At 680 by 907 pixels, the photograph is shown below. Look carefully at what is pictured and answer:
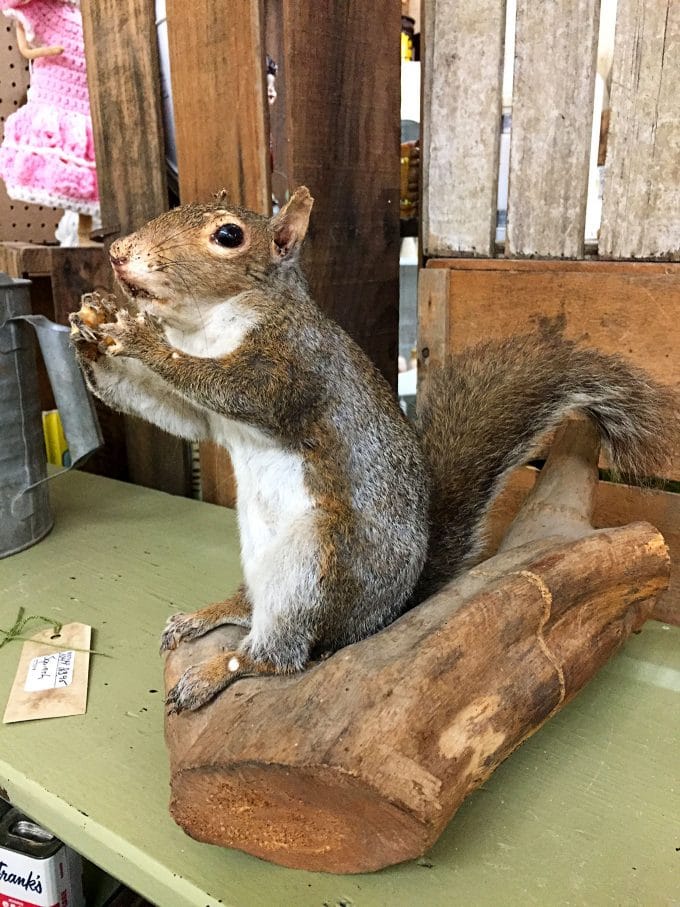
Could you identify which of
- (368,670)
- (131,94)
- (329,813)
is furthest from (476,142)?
(329,813)

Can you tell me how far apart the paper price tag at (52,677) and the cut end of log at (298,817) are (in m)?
0.28

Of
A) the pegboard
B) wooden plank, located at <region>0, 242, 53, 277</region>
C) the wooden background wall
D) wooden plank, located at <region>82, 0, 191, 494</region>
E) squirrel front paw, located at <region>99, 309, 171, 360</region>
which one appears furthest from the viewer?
the pegboard

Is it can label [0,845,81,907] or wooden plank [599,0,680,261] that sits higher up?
wooden plank [599,0,680,261]

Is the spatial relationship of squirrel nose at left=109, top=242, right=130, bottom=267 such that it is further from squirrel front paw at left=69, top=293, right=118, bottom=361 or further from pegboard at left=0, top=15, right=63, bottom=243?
pegboard at left=0, top=15, right=63, bottom=243

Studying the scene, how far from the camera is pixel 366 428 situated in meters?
0.72

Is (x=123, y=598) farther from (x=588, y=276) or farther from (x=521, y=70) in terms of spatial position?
(x=521, y=70)

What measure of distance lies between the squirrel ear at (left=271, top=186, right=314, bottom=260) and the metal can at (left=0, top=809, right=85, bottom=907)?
673mm

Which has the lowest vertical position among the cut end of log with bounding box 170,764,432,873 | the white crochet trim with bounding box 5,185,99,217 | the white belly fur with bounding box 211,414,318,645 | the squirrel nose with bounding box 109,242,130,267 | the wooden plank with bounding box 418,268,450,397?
the cut end of log with bounding box 170,764,432,873

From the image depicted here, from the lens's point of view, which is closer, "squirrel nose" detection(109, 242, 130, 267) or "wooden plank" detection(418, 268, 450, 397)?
"squirrel nose" detection(109, 242, 130, 267)

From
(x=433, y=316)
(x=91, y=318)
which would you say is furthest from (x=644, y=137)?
(x=91, y=318)

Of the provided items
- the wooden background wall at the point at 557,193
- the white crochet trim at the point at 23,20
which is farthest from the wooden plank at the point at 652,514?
the white crochet trim at the point at 23,20

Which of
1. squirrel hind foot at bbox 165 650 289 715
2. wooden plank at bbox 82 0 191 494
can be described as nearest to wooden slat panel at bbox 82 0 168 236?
wooden plank at bbox 82 0 191 494

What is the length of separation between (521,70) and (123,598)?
0.91m

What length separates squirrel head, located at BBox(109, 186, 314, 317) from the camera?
2.19 feet
